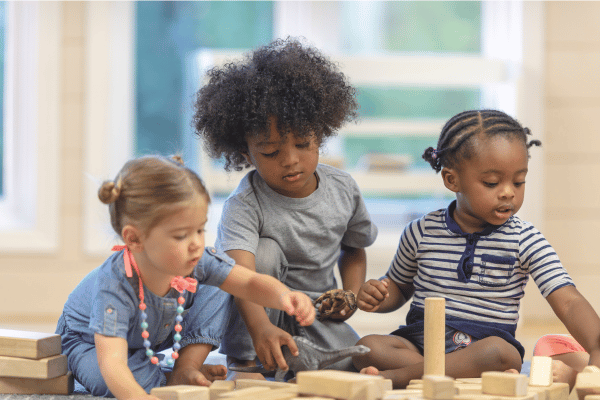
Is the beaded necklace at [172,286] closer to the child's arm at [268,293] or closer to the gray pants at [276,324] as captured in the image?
the child's arm at [268,293]

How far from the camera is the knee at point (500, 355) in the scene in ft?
3.57

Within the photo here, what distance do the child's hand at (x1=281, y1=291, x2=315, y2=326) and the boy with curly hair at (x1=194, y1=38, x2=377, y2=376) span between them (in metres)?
0.16

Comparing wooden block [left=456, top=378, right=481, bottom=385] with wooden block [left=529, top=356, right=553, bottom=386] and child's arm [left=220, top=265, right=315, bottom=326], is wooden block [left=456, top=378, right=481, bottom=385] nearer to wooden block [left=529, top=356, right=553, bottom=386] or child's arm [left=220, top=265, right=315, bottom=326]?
wooden block [left=529, top=356, right=553, bottom=386]

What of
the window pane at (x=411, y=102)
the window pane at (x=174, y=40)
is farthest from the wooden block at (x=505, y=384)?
the window pane at (x=174, y=40)

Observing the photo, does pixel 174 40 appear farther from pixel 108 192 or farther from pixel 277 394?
pixel 277 394

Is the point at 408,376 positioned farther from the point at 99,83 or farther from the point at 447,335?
the point at 99,83

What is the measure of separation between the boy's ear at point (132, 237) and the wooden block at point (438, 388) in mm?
478

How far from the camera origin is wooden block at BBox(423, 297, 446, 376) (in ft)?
3.04

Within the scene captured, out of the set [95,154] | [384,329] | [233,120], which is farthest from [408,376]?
[95,154]

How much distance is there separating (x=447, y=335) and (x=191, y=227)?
51 cm

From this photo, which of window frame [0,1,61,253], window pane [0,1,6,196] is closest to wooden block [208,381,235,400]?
window frame [0,1,61,253]

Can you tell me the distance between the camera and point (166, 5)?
8.59 feet

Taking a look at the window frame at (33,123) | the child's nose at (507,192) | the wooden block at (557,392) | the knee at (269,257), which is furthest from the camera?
the window frame at (33,123)

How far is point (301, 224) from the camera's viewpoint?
4.34ft
